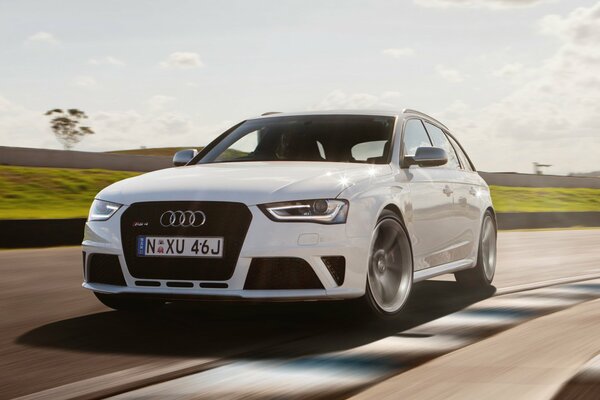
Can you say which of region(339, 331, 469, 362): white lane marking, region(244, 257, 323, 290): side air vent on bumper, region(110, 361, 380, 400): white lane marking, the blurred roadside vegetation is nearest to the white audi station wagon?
region(244, 257, 323, 290): side air vent on bumper

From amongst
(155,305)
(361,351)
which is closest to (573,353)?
(361,351)

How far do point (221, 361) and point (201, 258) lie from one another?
0.91 meters

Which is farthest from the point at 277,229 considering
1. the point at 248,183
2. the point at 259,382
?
the point at 259,382

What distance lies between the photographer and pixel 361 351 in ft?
17.6

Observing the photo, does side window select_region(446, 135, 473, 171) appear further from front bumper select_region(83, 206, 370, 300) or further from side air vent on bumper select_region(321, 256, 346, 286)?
side air vent on bumper select_region(321, 256, 346, 286)

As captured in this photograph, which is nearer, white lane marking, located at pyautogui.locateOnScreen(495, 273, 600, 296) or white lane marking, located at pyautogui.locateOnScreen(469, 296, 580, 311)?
white lane marking, located at pyautogui.locateOnScreen(469, 296, 580, 311)

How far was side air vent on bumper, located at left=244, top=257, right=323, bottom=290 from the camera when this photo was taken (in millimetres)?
5742

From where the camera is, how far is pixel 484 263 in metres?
8.94

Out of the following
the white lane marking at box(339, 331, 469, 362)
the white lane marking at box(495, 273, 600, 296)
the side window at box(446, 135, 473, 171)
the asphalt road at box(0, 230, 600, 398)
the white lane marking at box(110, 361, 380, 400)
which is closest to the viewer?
the white lane marking at box(110, 361, 380, 400)

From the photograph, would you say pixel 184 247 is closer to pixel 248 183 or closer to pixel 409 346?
pixel 248 183

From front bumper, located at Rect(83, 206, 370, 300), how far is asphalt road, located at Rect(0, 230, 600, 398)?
0.86 feet

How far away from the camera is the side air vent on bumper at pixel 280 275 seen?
5.74 meters

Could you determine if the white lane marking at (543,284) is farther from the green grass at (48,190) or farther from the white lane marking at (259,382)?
the green grass at (48,190)

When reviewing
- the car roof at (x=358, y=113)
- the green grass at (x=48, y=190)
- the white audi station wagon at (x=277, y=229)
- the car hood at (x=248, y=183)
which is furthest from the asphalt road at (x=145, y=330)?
the green grass at (x=48, y=190)
